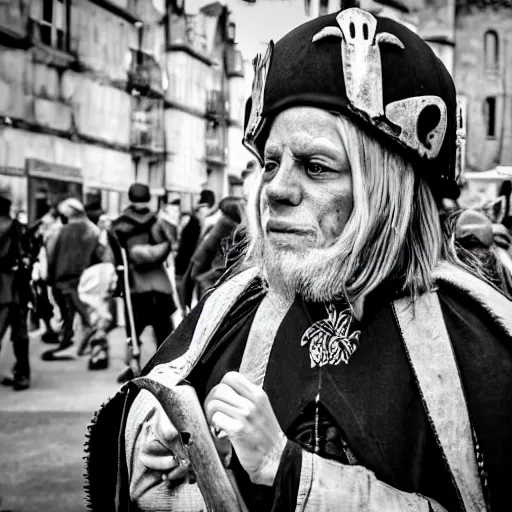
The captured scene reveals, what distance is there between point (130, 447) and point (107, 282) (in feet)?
21.6

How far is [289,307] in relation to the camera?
1.53 meters

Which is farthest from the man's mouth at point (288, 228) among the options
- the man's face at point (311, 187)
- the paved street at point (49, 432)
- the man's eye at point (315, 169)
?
the paved street at point (49, 432)

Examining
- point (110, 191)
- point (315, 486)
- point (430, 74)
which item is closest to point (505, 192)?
point (430, 74)

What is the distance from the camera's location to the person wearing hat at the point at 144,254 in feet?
21.2

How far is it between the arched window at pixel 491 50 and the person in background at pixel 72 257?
529 centimetres

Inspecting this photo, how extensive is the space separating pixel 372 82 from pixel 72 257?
7.22 metres

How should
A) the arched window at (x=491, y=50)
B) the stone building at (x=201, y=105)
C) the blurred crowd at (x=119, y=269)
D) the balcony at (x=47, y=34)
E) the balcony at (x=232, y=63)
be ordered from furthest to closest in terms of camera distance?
the stone building at (x=201, y=105), the balcony at (x=232, y=63), the balcony at (x=47, y=34), the arched window at (x=491, y=50), the blurred crowd at (x=119, y=269)

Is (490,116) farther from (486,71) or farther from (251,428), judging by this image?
(251,428)

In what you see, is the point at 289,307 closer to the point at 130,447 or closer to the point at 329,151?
the point at 329,151

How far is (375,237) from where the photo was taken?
1.41m

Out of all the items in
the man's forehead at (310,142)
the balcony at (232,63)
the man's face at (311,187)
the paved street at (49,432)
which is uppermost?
the balcony at (232,63)

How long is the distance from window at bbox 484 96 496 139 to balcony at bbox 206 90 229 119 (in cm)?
→ 490

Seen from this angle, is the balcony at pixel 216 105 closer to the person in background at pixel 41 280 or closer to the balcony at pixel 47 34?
the balcony at pixel 47 34

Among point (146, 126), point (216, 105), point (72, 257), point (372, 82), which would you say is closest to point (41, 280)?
point (72, 257)
